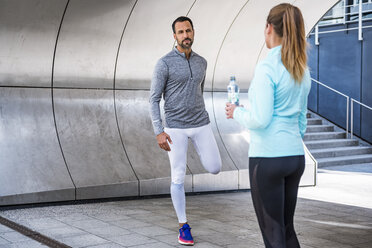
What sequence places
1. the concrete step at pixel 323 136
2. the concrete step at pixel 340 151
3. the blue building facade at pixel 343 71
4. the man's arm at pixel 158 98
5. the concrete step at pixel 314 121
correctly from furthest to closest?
the blue building facade at pixel 343 71 → the concrete step at pixel 314 121 → the concrete step at pixel 323 136 → the concrete step at pixel 340 151 → the man's arm at pixel 158 98

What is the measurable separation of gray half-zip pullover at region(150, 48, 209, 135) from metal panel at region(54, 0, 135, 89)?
2.82 meters

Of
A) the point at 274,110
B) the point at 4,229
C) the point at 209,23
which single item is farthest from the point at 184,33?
the point at 209,23

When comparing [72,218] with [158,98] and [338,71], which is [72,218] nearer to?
[158,98]

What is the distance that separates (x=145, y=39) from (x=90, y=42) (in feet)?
3.19

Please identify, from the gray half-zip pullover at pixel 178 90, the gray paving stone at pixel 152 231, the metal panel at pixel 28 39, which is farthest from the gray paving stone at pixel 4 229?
the metal panel at pixel 28 39

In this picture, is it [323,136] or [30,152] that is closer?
[30,152]

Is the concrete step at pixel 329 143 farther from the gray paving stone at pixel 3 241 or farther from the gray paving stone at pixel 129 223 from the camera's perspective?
the gray paving stone at pixel 3 241

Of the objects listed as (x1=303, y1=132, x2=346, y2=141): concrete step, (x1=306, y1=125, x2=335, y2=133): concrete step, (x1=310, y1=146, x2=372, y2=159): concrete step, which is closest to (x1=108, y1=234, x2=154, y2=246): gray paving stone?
(x1=310, y1=146, x2=372, y2=159): concrete step

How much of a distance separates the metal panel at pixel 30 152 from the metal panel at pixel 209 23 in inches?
111

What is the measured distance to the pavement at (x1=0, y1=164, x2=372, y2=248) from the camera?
4.85 m

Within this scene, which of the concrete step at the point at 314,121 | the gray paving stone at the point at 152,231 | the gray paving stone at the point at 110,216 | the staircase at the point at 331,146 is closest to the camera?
the gray paving stone at the point at 152,231

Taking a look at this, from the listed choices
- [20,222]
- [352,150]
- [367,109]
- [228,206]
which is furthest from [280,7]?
[367,109]

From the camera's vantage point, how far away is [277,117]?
8.91ft

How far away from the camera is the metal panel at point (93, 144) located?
707 cm
